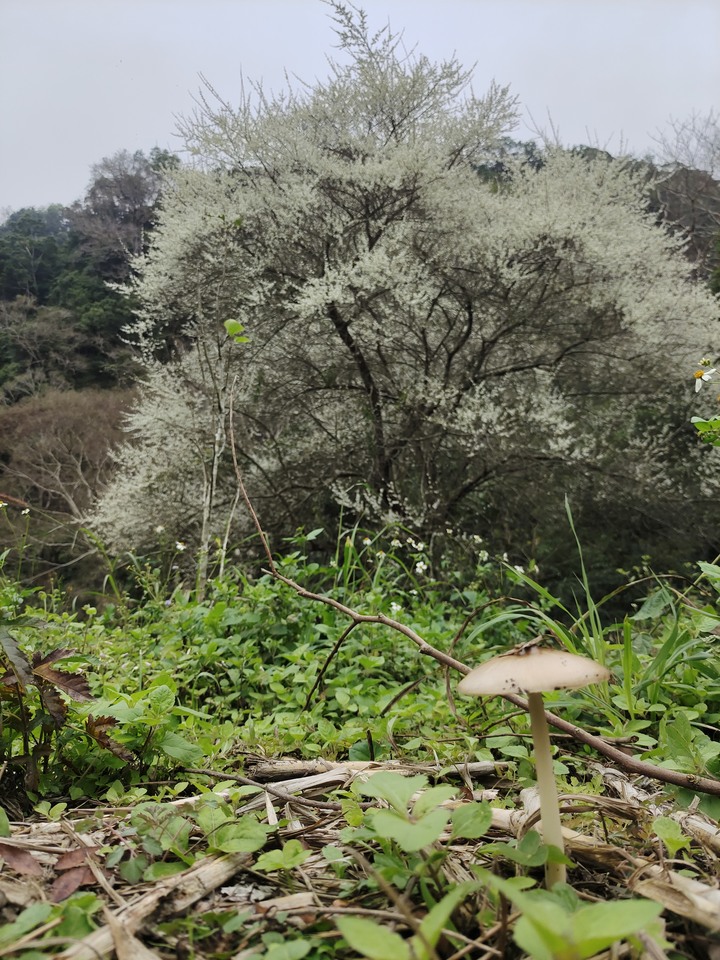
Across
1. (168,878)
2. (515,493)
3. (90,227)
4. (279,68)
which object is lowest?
(515,493)

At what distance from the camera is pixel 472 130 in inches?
291

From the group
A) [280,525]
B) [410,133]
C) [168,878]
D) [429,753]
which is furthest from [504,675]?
[410,133]

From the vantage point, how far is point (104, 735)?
3.39ft

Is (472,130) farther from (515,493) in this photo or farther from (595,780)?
(595,780)

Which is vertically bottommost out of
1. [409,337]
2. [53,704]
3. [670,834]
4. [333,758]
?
[333,758]

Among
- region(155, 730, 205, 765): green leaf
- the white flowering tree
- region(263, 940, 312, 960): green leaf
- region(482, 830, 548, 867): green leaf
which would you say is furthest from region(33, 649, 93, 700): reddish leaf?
the white flowering tree

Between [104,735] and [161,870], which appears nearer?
[161,870]

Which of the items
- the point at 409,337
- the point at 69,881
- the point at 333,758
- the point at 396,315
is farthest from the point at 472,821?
the point at 409,337

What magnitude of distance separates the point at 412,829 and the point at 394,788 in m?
0.11

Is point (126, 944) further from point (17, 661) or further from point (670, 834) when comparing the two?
point (670, 834)

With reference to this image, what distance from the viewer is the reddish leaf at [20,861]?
0.67 m

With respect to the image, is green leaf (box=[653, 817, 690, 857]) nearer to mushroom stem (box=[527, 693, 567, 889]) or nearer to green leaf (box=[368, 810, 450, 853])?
mushroom stem (box=[527, 693, 567, 889])

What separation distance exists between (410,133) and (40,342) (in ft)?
44.8

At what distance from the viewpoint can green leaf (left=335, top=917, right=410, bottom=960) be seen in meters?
0.43
